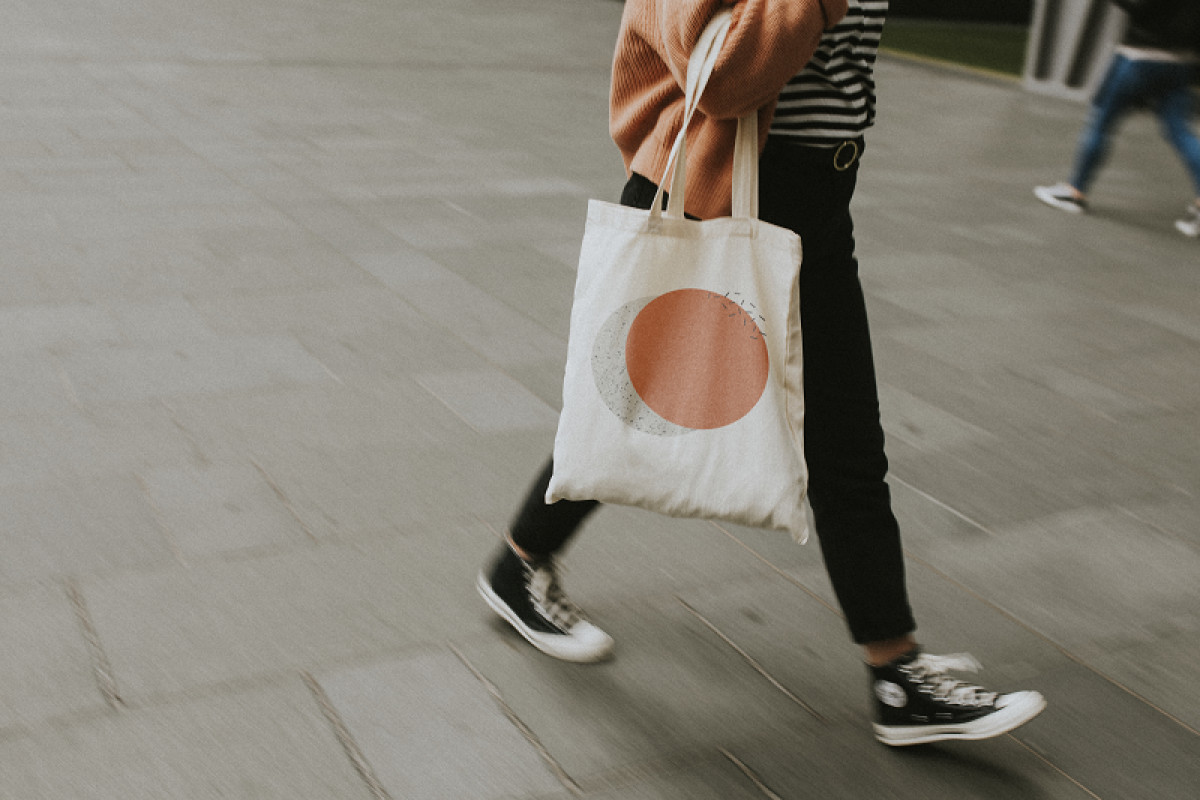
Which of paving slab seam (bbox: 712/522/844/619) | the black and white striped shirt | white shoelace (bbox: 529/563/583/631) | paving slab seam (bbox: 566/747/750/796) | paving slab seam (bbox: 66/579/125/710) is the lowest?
paving slab seam (bbox: 66/579/125/710)

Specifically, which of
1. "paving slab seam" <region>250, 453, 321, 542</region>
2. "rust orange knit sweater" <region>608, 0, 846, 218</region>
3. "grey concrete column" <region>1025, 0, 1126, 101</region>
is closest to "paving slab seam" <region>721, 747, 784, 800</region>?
"rust orange knit sweater" <region>608, 0, 846, 218</region>

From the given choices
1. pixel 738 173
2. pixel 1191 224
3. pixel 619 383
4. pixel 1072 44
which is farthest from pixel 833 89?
pixel 1072 44

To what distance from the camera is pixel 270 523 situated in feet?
9.72

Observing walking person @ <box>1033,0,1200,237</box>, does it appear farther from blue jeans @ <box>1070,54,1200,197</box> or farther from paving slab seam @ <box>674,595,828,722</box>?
paving slab seam @ <box>674,595,828,722</box>

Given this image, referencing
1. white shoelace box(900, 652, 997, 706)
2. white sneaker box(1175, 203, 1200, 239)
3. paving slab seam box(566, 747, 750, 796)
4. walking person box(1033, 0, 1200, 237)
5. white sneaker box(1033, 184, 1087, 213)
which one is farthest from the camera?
white sneaker box(1033, 184, 1087, 213)

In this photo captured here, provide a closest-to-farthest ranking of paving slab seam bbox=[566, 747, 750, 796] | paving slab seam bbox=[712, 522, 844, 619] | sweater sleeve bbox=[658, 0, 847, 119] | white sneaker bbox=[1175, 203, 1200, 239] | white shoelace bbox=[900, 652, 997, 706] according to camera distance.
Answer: sweater sleeve bbox=[658, 0, 847, 119]
paving slab seam bbox=[566, 747, 750, 796]
white shoelace bbox=[900, 652, 997, 706]
paving slab seam bbox=[712, 522, 844, 619]
white sneaker bbox=[1175, 203, 1200, 239]

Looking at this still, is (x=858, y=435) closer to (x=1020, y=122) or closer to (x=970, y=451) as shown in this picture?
(x=970, y=451)

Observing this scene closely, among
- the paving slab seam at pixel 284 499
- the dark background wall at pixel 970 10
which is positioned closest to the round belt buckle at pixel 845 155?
the paving slab seam at pixel 284 499

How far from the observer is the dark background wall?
78.0 feet

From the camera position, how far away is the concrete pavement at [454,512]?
7.54 feet

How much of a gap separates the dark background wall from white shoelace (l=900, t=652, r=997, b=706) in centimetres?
2258

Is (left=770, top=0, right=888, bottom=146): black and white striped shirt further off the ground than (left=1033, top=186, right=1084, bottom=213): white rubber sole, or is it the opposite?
(left=770, top=0, right=888, bottom=146): black and white striped shirt

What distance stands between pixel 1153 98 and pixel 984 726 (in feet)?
19.6

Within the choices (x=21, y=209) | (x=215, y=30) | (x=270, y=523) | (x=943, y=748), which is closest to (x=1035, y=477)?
(x=943, y=748)
